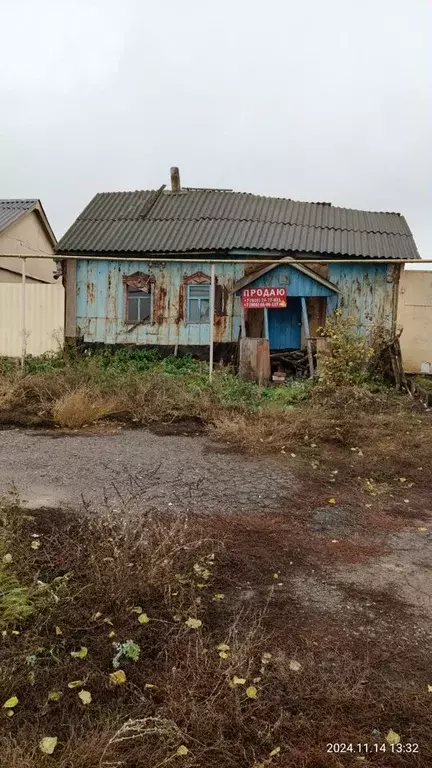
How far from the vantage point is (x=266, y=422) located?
6746mm

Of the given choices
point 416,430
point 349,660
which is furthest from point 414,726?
point 416,430

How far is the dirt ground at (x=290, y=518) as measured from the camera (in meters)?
2.71

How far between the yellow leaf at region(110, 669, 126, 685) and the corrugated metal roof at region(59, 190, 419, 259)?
10.7m

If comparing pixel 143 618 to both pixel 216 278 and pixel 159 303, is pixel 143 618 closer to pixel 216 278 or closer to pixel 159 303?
pixel 216 278

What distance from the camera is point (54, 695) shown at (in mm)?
2170

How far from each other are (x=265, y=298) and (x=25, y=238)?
11.9 m

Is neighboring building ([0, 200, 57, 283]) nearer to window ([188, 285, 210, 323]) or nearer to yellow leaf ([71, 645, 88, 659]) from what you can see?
window ([188, 285, 210, 323])

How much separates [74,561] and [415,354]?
10122 mm

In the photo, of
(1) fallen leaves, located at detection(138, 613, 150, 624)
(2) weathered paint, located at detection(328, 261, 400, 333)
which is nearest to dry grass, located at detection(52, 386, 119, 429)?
(1) fallen leaves, located at detection(138, 613, 150, 624)

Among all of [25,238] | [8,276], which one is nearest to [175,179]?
[8,276]

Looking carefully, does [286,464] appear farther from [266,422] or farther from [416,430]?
[416,430]

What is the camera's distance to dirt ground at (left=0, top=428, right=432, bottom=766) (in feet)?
8.91

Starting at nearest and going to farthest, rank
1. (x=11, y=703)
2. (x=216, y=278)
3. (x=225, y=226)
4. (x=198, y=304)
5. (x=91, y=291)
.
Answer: (x=11, y=703) < (x=216, y=278) < (x=198, y=304) < (x=91, y=291) < (x=225, y=226)

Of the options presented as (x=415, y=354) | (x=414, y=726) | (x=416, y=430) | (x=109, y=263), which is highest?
(x=109, y=263)
